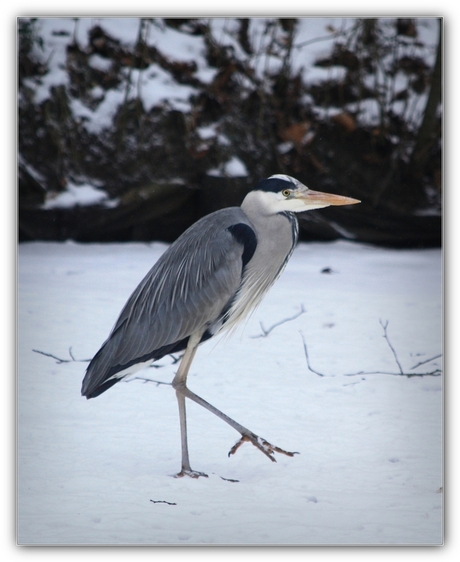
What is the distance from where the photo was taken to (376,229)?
7.97ft

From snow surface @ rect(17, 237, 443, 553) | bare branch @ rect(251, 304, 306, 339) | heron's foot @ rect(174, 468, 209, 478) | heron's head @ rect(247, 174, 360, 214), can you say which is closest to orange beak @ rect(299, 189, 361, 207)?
heron's head @ rect(247, 174, 360, 214)

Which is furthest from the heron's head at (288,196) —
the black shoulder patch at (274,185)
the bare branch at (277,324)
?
the bare branch at (277,324)

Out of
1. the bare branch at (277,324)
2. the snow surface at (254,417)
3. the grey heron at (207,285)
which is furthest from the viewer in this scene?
the bare branch at (277,324)

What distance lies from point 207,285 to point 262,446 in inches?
19.2

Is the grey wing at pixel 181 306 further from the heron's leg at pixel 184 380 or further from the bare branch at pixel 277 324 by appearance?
the bare branch at pixel 277 324

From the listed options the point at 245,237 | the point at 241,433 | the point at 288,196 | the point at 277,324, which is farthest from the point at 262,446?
the point at 288,196

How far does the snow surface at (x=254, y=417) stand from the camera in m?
2.16

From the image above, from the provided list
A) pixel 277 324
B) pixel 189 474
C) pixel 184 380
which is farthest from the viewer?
pixel 277 324

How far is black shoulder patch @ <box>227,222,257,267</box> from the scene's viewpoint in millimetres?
2283

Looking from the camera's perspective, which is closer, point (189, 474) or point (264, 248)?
point (189, 474)

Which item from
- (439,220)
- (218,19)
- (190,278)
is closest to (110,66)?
(218,19)

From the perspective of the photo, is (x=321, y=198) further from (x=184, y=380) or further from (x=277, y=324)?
(x=184, y=380)

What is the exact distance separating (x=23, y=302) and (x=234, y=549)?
3.04 ft

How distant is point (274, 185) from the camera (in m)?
2.32
